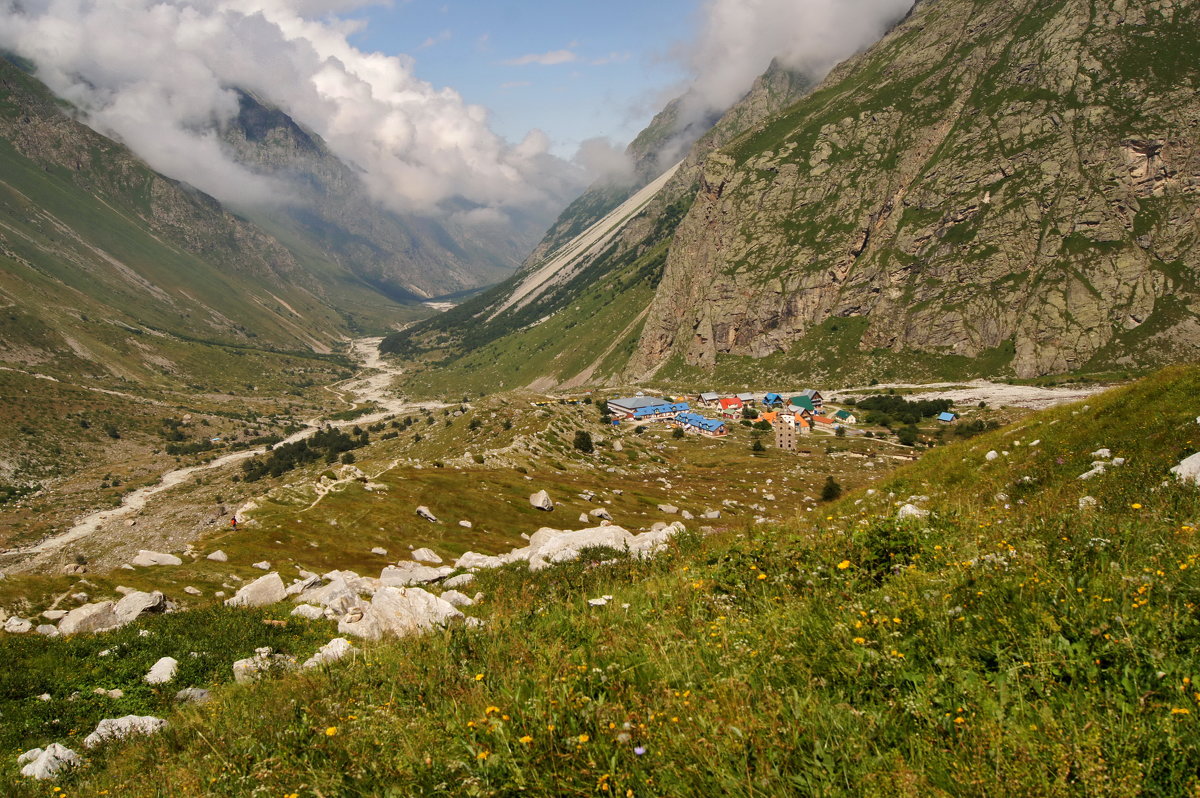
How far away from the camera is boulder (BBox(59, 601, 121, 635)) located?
18234 millimetres

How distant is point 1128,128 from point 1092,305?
2614 inches

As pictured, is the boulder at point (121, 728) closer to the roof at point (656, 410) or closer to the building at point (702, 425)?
the building at point (702, 425)

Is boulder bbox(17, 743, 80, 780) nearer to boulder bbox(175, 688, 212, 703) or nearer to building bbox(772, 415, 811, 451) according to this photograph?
boulder bbox(175, 688, 212, 703)

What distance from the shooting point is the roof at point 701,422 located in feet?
491

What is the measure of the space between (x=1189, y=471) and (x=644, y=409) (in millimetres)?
164536

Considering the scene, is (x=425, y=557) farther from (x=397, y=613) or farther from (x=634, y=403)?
(x=634, y=403)

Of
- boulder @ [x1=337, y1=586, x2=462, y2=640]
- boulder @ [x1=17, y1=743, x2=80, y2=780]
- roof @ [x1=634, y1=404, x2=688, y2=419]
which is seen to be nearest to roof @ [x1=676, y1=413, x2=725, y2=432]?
roof @ [x1=634, y1=404, x2=688, y2=419]

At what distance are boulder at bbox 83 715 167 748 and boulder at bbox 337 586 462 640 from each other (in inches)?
Answer: 145

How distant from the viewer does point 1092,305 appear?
181250 mm

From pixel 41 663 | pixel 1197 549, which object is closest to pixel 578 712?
pixel 1197 549

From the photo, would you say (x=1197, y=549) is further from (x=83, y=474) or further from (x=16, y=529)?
(x=83, y=474)

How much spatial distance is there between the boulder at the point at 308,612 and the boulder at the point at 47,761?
7.72m

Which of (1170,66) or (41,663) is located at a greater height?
(1170,66)

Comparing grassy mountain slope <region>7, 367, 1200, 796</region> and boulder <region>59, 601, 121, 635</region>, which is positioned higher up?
grassy mountain slope <region>7, 367, 1200, 796</region>
